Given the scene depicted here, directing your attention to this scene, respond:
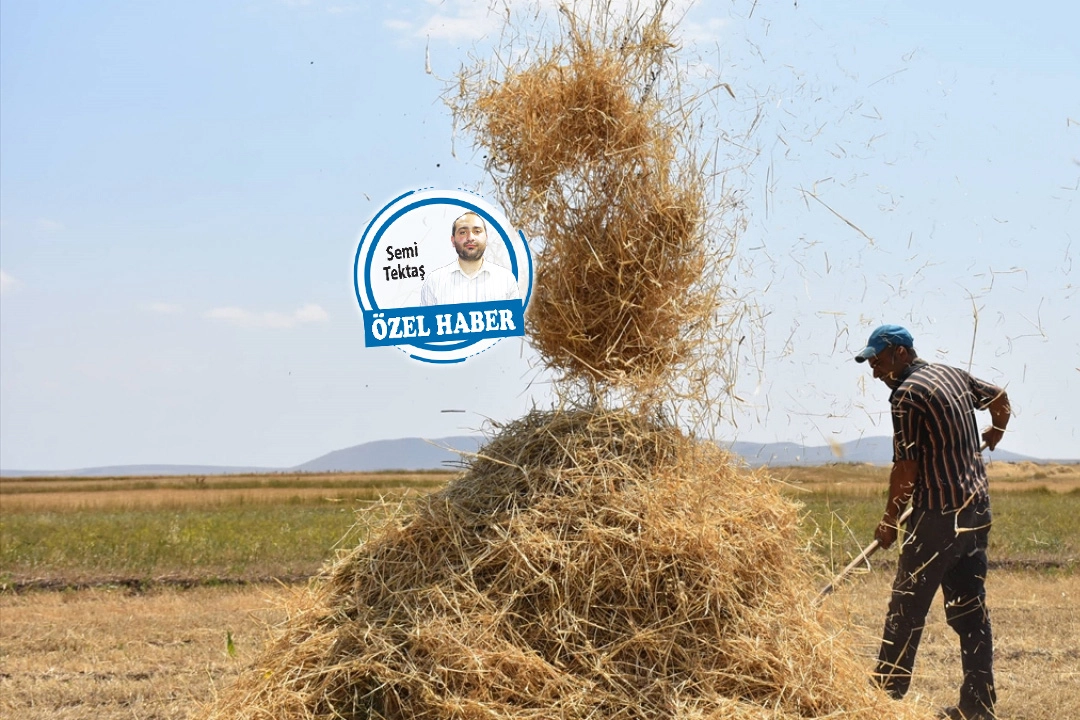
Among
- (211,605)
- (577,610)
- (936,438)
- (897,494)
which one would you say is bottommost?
(211,605)

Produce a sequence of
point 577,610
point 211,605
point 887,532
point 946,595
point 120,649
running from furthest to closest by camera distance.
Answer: point 211,605, point 120,649, point 946,595, point 887,532, point 577,610

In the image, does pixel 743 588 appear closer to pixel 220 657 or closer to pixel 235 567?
pixel 220 657

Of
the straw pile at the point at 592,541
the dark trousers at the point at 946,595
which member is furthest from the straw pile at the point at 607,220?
the dark trousers at the point at 946,595

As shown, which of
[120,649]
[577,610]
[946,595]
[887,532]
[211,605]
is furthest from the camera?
[211,605]

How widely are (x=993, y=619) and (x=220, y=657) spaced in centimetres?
621

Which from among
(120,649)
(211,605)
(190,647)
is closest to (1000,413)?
(190,647)

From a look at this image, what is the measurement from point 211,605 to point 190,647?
2304 millimetres

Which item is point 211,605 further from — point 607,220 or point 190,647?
point 607,220

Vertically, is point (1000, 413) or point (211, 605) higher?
point (1000, 413)

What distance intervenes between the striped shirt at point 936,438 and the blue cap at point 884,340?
0.22 metres

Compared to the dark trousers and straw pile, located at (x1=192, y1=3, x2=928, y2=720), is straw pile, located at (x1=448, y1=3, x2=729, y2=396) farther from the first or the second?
the dark trousers

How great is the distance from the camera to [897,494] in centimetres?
527

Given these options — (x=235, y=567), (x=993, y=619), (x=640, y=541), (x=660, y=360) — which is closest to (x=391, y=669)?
(x=640, y=541)

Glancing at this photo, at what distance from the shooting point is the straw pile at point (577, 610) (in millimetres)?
Answer: 4215
